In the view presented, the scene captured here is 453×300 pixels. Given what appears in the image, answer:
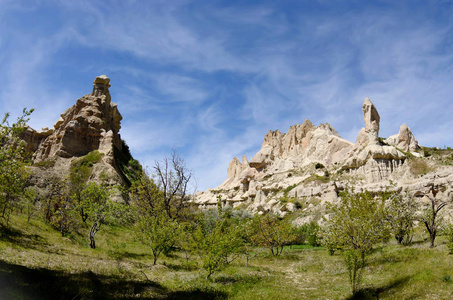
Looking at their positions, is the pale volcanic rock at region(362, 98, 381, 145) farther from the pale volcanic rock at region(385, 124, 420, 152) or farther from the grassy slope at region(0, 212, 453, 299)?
the grassy slope at region(0, 212, 453, 299)

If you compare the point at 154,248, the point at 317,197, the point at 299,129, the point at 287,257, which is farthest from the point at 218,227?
the point at 299,129

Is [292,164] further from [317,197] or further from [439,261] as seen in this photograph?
[439,261]

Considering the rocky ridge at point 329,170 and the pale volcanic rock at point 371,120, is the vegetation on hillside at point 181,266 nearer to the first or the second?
the rocky ridge at point 329,170

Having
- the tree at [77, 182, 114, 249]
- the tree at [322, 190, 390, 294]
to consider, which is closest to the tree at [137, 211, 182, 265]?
the tree at [77, 182, 114, 249]

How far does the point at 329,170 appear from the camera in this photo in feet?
326

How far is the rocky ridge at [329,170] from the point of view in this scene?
63.2 meters

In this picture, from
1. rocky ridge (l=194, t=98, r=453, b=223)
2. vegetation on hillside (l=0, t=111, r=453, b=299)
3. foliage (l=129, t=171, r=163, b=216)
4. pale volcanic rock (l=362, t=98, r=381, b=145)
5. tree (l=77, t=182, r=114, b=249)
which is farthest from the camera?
pale volcanic rock (l=362, t=98, r=381, b=145)

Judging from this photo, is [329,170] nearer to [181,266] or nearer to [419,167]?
[419,167]

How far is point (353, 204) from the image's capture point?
21812 millimetres

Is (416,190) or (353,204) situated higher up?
(416,190)

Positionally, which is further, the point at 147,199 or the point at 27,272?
the point at 147,199

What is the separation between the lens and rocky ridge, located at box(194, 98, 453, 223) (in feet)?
207

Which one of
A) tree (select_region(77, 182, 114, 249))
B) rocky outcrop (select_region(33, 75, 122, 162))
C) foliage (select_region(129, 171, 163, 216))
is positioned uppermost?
rocky outcrop (select_region(33, 75, 122, 162))

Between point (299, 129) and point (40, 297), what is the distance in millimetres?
149877
